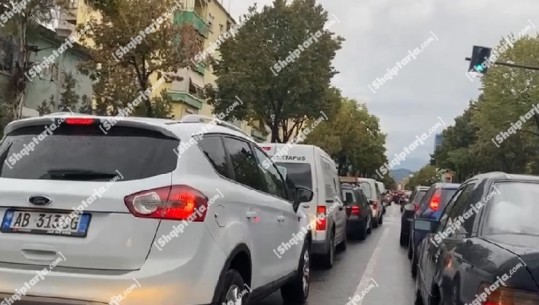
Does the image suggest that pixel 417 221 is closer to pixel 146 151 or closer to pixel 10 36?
pixel 146 151

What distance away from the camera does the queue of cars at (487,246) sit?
3133mm

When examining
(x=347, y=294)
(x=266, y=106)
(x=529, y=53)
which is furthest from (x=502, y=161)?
(x=347, y=294)

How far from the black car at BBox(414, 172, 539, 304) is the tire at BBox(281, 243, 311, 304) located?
167 cm

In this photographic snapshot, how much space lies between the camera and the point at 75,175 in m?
4.05

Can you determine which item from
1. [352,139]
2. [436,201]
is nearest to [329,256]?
[436,201]

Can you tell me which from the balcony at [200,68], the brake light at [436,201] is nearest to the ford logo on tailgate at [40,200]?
the brake light at [436,201]

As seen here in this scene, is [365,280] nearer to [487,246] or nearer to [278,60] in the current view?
[487,246]

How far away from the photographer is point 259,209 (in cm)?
525

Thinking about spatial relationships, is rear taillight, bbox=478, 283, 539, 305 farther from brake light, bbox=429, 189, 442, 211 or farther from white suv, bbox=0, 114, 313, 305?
brake light, bbox=429, 189, 442, 211

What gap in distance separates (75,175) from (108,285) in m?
0.76

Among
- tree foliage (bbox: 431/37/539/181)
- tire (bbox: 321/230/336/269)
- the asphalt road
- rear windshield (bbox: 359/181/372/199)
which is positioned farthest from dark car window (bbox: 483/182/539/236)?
tree foliage (bbox: 431/37/539/181)

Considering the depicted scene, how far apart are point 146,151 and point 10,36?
16695 mm

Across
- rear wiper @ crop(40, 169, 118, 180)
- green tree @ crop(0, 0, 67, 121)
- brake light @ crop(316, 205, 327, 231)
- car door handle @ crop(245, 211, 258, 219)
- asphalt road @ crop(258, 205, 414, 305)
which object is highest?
green tree @ crop(0, 0, 67, 121)

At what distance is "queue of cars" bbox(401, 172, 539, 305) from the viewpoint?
3133 mm
